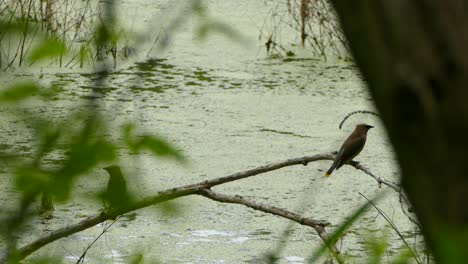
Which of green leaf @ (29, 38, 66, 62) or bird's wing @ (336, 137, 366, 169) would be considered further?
bird's wing @ (336, 137, 366, 169)

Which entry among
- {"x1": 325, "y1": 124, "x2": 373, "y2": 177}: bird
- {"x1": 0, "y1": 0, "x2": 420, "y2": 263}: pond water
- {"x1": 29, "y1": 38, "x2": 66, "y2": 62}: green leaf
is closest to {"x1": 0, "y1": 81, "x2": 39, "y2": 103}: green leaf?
{"x1": 29, "y1": 38, "x2": 66, "y2": 62}: green leaf

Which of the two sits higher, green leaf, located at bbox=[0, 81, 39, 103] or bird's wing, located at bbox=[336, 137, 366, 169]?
green leaf, located at bbox=[0, 81, 39, 103]

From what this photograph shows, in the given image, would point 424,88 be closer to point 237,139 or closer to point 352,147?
point 352,147

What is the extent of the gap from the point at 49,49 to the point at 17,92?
0.12ft

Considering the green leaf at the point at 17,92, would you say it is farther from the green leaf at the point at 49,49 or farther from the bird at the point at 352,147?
the bird at the point at 352,147

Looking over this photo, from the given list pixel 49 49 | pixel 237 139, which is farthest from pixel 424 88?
pixel 237 139

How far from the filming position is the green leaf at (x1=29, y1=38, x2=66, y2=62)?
655 mm

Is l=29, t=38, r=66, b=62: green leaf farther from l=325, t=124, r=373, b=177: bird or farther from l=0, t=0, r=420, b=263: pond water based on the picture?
l=325, t=124, r=373, b=177: bird

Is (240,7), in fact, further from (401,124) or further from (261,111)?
(401,124)

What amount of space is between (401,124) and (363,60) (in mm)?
29

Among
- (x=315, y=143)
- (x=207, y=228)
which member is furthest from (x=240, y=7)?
(x=207, y=228)

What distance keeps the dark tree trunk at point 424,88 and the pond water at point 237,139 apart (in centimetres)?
161

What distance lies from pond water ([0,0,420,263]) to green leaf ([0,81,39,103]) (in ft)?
4.35

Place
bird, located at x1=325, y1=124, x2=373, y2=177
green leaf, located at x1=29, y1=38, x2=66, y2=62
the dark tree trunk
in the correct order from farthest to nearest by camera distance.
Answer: bird, located at x1=325, y1=124, x2=373, y2=177 < green leaf, located at x1=29, y1=38, x2=66, y2=62 < the dark tree trunk
